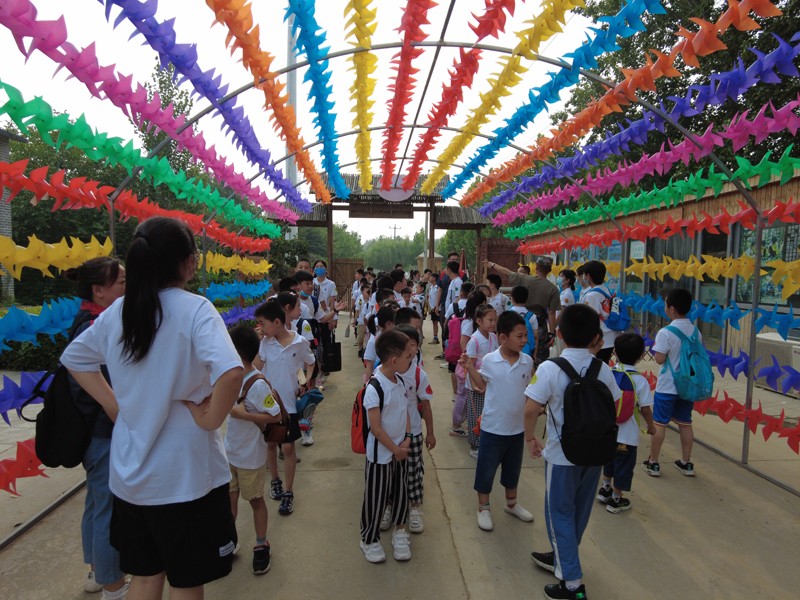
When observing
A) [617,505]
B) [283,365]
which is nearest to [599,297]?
[617,505]

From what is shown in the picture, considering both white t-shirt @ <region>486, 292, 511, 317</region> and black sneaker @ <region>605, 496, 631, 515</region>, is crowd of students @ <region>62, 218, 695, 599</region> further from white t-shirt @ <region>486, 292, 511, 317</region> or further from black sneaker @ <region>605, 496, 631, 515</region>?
white t-shirt @ <region>486, 292, 511, 317</region>

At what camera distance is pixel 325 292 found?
7.34 metres

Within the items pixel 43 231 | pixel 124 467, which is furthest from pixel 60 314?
pixel 43 231

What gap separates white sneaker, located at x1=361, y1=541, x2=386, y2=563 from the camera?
2.81m

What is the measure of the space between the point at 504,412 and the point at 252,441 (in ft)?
5.03

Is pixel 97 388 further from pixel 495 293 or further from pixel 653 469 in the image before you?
pixel 495 293

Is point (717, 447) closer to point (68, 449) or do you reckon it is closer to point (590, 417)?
point (590, 417)

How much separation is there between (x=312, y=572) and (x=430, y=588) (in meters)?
0.65

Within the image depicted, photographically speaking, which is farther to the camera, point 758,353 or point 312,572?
point 758,353

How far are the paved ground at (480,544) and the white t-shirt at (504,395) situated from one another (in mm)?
677

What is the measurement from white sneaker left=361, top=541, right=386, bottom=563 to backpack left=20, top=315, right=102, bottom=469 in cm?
157

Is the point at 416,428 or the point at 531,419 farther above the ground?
the point at 531,419

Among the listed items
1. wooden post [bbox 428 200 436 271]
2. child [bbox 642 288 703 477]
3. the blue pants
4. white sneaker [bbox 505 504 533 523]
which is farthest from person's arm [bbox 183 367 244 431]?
wooden post [bbox 428 200 436 271]

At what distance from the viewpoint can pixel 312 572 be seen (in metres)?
→ 2.73
